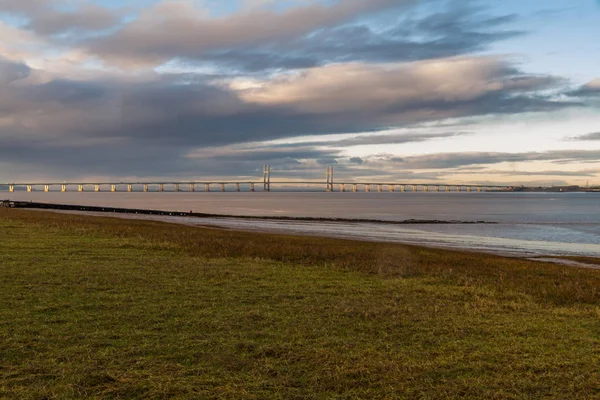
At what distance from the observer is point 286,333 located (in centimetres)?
939

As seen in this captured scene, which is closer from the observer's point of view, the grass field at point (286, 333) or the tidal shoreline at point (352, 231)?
the grass field at point (286, 333)

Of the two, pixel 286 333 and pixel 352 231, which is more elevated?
pixel 286 333

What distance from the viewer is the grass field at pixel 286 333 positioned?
22.7ft

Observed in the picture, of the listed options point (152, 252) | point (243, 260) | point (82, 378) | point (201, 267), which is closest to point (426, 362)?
point (82, 378)

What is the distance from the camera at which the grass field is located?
6.93 meters

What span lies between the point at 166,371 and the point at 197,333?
1923 mm

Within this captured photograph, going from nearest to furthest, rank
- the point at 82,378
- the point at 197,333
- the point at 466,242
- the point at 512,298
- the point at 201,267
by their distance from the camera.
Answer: the point at 82,378 < the point at 197,333 < the point at 512,298 < the point at 201,267 < the point at 466,242

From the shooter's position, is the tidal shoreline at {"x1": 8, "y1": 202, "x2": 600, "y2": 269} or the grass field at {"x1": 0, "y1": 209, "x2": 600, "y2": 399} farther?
the tidal shoreline at {"x1": 8, "y1": 202, "x2": 600, "y2": 269}

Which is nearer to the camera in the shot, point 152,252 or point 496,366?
point 496,366

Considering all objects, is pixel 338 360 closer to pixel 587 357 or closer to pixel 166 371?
pixel 166 371

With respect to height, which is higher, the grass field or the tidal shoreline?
the grass field

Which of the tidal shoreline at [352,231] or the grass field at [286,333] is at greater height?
the grass field at [286,333]

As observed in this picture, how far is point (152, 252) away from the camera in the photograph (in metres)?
21.6

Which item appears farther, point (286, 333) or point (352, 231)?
point (352, 231)
